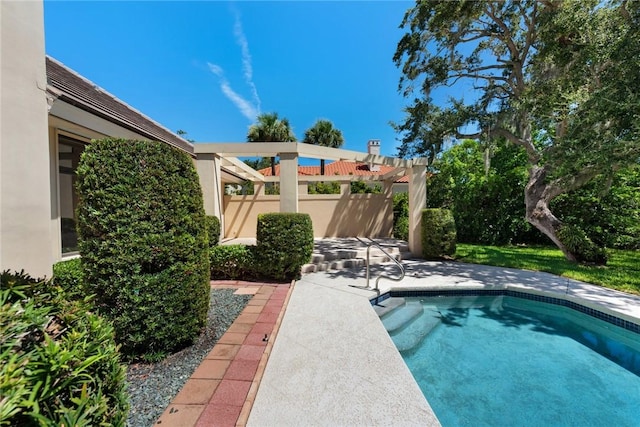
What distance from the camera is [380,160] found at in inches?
450

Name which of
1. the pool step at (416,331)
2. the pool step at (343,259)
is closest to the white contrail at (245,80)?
the pool step at (343,259)

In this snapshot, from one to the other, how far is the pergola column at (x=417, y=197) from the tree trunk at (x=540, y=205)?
5350 millimetres

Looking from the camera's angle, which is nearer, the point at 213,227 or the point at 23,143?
the point at 23,143

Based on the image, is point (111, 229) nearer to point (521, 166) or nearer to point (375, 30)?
point (375, 30)

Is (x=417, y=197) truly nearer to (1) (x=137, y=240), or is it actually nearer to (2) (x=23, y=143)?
(1) (x=137, y=240)

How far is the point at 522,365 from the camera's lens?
4.68m

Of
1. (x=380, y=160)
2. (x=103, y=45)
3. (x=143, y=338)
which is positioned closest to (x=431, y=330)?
(x=143, y=338)

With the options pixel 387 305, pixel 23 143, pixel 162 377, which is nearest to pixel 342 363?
pixel 162 377

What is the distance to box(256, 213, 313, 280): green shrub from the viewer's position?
780cm

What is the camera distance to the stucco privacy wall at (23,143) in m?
3.27

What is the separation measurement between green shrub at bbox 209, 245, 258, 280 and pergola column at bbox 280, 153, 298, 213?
1.90 m

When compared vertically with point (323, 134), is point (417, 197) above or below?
below

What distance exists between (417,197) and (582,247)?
675cm

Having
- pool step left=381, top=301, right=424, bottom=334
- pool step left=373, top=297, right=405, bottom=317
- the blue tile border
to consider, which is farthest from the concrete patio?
pool step left=381, top=301, right=424, bottom=334
